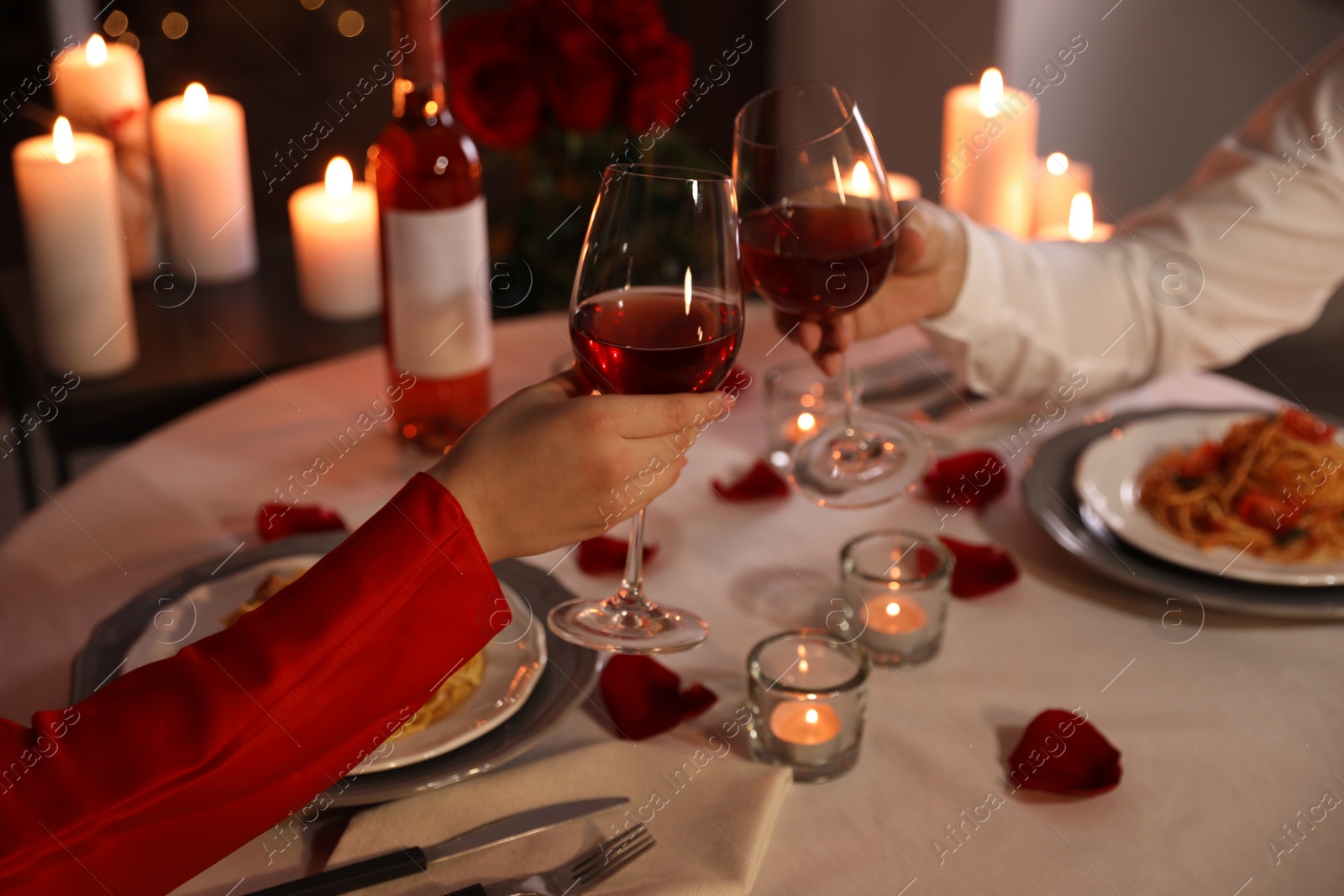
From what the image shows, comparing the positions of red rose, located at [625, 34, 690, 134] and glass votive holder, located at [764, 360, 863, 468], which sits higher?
red rose, located at [625, 34, 690, 134]

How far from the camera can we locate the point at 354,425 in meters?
1.33

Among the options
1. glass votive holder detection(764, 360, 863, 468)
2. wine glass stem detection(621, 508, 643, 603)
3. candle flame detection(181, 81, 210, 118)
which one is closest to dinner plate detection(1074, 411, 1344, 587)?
glass votive holder detection(764, 360, 863, 468)

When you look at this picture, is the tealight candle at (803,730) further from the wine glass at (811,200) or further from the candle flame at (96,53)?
the candle flame at (96,53)

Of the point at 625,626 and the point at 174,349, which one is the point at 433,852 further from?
the point at 174,349

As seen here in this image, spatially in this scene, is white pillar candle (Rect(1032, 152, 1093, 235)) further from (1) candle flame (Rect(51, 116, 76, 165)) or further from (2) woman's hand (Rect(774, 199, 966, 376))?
(1) candle flame (Rect(51, 116, 76, 165))

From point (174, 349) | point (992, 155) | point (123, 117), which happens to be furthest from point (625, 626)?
point (123, 117)

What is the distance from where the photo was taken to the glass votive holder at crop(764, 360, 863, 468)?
1.23 metres

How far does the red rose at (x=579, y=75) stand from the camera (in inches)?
60.3

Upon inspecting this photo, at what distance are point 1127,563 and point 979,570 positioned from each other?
13 centimetres

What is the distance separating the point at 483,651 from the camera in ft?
2.94

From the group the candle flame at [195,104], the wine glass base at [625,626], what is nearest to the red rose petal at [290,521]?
the wine glass base at [625,626]

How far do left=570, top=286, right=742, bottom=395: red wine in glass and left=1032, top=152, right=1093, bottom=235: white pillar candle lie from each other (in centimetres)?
171

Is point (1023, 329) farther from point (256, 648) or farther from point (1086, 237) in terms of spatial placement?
point (256, 648)

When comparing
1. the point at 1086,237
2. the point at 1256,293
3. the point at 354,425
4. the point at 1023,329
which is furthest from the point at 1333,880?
the point at 1086,237
